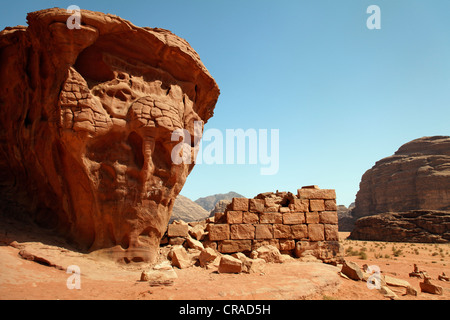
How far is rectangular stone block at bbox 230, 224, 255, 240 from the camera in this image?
8.29m

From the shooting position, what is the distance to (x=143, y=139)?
7672mm

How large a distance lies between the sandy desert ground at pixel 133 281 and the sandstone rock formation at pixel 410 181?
43971 mm

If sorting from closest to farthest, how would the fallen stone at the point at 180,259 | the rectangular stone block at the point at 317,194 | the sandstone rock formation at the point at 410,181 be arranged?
the fallen stone at the point at 180,259 < the rectangular stone block at the point at 317,194 < the sandstone rock formation at the point at 410,181

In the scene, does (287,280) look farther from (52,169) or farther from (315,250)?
(52,169)

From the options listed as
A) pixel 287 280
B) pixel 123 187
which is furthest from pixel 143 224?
pixel 287 280

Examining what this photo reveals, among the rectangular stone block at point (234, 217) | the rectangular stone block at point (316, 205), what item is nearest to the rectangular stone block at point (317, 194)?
the rectangular stone block at point (316, 205)

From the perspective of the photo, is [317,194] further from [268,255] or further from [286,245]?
[268,255]

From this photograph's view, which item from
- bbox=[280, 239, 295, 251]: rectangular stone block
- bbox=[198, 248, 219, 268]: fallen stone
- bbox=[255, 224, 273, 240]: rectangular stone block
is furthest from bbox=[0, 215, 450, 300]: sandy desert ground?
bbox=[255, 224, 273, 240]: rectangular stone block

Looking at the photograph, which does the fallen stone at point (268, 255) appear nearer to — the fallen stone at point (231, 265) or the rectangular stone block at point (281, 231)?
the rectangular stone block at point (281, 231)

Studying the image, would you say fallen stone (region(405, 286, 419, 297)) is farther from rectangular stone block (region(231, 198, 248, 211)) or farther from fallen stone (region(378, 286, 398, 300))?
rectangular stone block (region(231, 198, 248, 211))

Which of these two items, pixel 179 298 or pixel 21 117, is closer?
pixel 179 298

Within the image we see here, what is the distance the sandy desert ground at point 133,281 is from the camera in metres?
4.65
